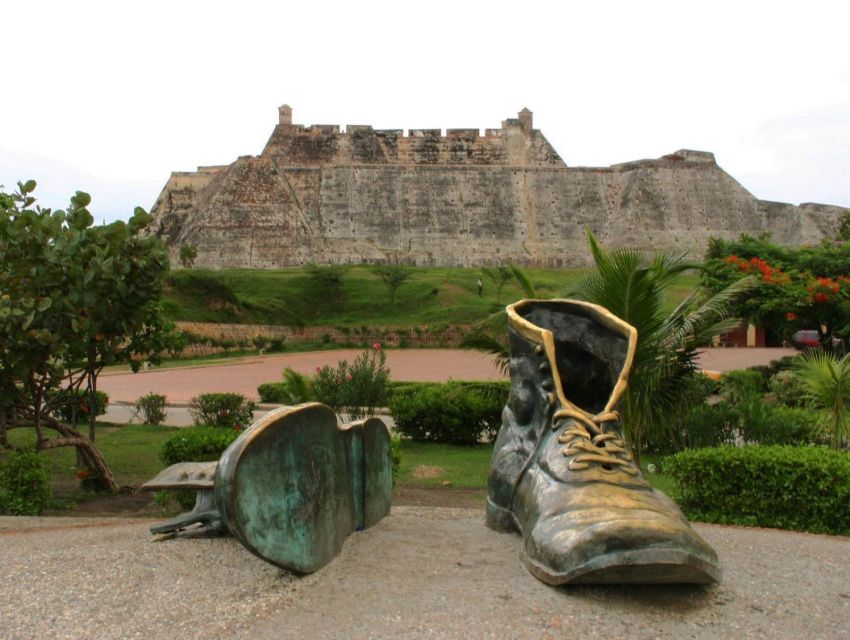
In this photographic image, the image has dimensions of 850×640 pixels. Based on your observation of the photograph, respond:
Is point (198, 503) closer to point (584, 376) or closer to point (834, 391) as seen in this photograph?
point (584, 376)

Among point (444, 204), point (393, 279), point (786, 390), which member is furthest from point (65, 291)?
point (444, 204)

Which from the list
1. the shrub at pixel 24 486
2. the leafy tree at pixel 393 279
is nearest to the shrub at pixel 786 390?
the shrub at pixel 24 486

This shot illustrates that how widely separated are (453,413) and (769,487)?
4.87m

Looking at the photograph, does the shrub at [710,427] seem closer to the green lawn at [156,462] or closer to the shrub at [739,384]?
the green lawn at [156,462]

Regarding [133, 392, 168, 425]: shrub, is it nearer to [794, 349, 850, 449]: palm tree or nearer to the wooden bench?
[794, 349, 850, 449]: palm tree

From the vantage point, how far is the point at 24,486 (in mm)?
5504

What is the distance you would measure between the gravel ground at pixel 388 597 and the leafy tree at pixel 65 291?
2.68 meters

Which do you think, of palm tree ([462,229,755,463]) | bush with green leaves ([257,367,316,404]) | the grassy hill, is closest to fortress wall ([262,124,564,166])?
the grassy hill

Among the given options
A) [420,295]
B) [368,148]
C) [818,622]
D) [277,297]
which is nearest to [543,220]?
[368,148]

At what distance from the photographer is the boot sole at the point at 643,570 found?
2.29 m

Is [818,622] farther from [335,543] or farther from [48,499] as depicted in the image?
[48,499]

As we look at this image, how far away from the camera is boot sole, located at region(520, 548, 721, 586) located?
7.52 ft

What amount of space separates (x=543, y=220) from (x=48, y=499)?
39.7 meters

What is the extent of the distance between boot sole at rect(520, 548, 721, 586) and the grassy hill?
76.0 ft
